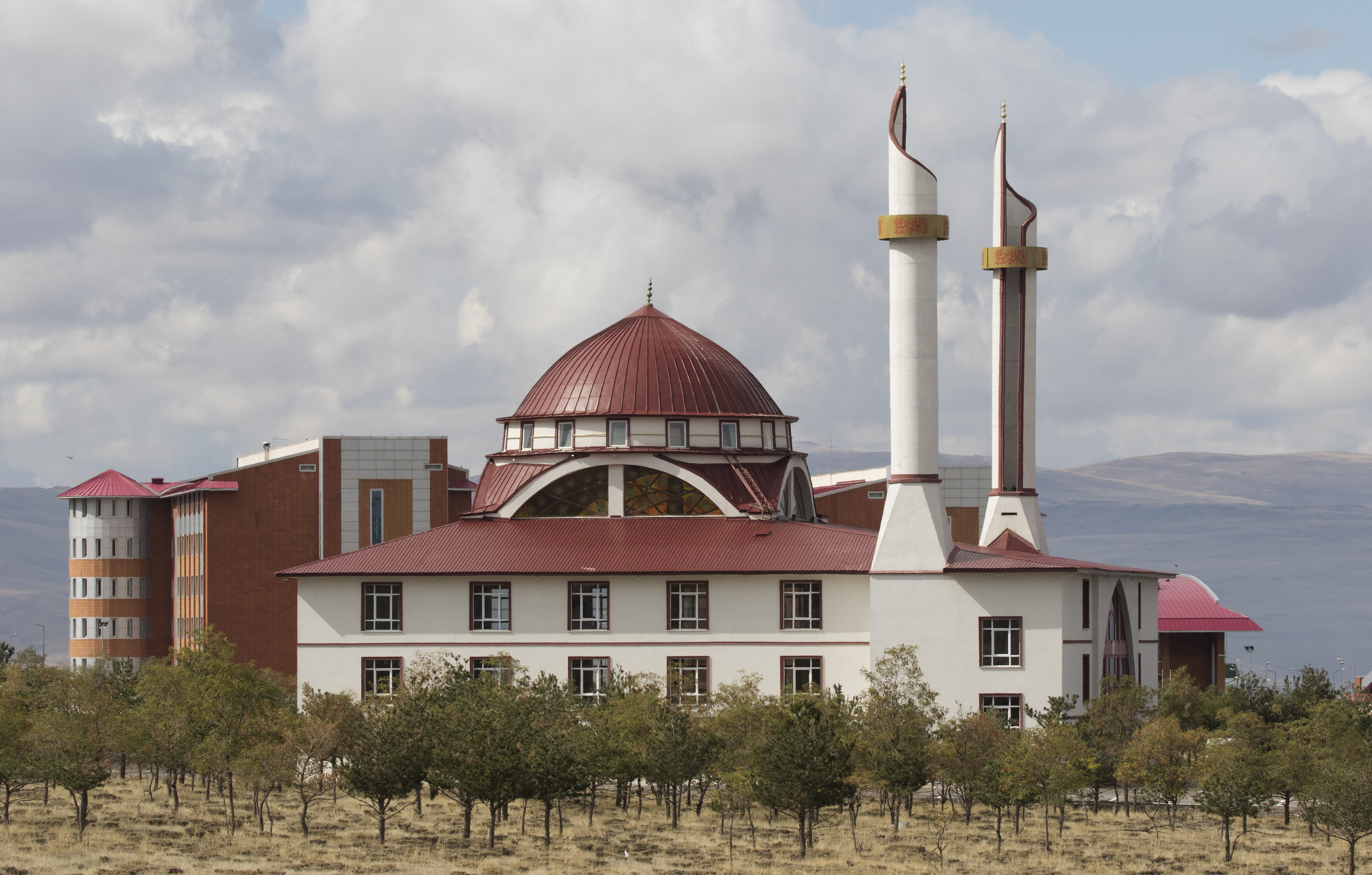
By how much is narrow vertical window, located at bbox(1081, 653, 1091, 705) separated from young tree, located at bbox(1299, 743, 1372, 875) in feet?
45.6

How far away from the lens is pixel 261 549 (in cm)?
9281

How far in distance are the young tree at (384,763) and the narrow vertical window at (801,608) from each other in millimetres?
17761

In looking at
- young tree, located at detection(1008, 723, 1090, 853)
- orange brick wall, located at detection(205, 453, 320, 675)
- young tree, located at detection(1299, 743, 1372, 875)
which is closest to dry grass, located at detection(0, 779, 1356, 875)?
young tree, located at detection(1299, 743, 1372, 875)

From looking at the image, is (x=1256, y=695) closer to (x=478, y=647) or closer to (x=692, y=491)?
(x=692, y=491)

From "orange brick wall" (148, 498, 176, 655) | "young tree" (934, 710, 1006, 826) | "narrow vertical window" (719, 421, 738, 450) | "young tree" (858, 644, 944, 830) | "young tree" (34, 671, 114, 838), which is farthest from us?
"orange brick wall" (148, 498, 176, 655)

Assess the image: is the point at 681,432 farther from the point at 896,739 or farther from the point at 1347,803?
the point at 1347,803

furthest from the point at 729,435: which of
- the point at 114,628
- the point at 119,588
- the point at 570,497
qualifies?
the point at 114,628

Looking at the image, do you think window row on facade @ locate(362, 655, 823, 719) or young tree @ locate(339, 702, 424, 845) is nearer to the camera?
young tree @ locate(339, 702, 424, 845)

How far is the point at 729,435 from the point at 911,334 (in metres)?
11.1

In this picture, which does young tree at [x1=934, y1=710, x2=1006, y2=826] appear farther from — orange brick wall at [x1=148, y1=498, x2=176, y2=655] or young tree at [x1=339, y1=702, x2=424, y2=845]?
orange brick wall at [x1=148, y1=498, x2=176, y2=655]

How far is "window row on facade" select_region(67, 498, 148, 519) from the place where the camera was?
11012 centimetres

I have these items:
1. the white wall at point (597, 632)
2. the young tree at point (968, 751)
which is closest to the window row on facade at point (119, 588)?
Result: the white wall at point (597, 632)

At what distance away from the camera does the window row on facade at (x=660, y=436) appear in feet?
224

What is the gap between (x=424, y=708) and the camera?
49156mm
